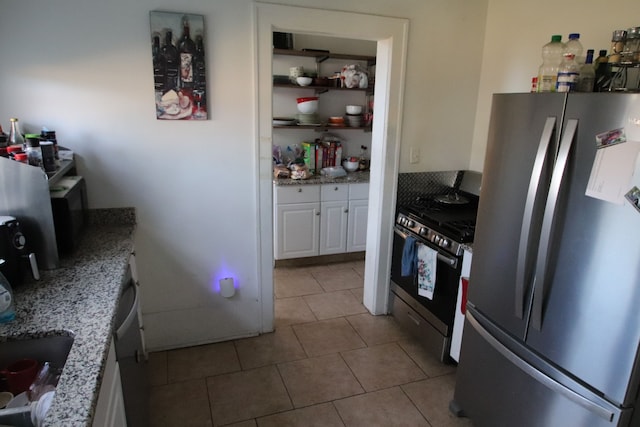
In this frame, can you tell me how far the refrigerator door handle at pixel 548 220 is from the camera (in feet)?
4.88

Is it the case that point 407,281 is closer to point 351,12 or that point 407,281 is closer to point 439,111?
point 439,111

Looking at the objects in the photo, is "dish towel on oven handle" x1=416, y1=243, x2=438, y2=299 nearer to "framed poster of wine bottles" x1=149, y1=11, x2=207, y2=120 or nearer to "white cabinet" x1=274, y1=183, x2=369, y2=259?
"white cabinet" x1=274, y1=183, x2=369, y2=259

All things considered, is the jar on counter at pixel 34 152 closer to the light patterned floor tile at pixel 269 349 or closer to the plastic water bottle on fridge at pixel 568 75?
the light patterned floor tile at pixel 269 349

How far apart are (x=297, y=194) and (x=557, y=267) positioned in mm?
2543

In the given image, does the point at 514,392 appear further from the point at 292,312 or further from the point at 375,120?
the point at 375,120

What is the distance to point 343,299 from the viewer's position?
349cm

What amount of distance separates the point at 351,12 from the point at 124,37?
130 centimetres

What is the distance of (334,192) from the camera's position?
393 cm

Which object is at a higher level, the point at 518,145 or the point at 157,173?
the point at 518,145

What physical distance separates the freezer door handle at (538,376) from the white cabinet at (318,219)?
2046mm

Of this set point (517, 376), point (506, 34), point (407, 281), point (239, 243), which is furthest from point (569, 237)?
point (239, 243)

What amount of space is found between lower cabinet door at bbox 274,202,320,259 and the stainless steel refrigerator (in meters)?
2.08

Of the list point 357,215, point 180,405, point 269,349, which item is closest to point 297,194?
point 357,215

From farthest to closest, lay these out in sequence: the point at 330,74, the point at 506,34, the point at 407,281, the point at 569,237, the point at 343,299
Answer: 1. the point at 330,74
2. the point at 343,299
3. the point at 407,281
4. the point at 506,34
5. the point at 569,237
